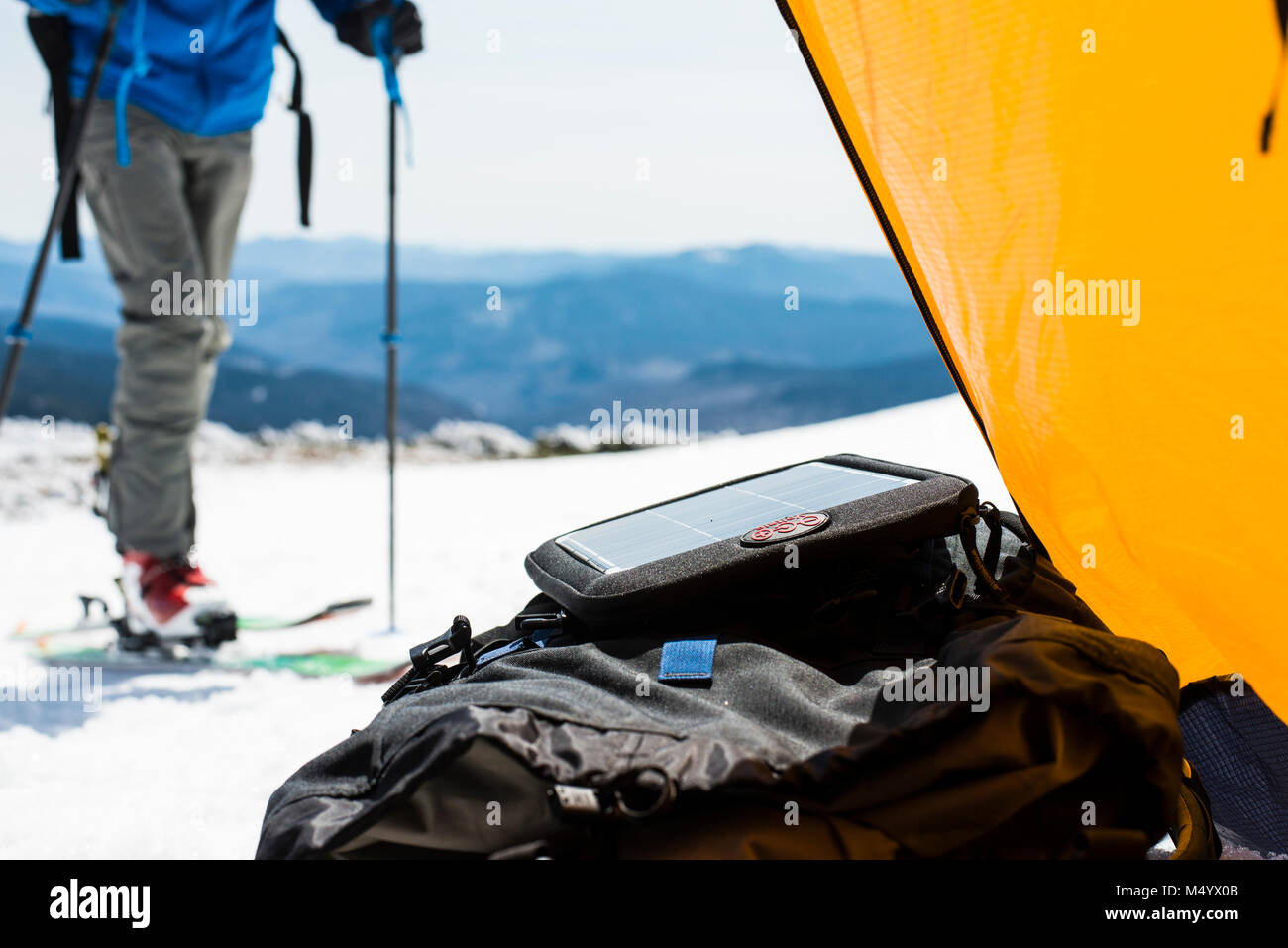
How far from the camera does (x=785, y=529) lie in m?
1.31

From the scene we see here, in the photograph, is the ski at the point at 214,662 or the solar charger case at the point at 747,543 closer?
the solar charger case at the point at 747,543

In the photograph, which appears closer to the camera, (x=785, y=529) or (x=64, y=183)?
(x=785, y=529)

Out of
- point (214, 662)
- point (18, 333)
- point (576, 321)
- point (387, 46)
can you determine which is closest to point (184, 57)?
point (387, 46)

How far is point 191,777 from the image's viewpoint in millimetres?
1782

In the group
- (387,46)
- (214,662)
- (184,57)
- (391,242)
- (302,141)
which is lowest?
(214,662)

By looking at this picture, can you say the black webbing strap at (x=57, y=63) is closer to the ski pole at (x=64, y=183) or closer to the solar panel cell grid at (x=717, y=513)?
the ski pole at (x=64, y=183)

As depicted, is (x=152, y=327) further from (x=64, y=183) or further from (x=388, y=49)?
(x=388, y=49)

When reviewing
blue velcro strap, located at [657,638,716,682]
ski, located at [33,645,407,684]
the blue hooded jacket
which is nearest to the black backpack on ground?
blue velcro strap, located at [657,638,716,682]

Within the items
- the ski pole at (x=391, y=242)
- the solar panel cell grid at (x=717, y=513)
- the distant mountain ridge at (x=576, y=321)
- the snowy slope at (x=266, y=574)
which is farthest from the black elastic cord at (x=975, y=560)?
the distant mountain ridge at (x=576, y=321)

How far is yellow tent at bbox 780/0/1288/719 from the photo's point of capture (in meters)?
1.14

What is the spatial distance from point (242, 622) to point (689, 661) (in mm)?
2136

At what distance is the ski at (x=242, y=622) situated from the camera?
9.18 feet

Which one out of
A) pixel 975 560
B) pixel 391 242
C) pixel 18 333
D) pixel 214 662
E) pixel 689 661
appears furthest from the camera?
pixel 391 242
